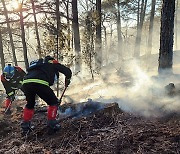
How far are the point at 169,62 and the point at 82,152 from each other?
6044 millimetres

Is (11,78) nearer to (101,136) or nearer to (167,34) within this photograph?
(101,136)

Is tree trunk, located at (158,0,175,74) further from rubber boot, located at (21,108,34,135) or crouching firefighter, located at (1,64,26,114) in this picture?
rubber boot, located at (21,108,34,135)

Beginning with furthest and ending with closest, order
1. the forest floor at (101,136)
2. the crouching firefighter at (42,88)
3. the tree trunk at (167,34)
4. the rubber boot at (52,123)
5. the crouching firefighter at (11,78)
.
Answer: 1. the tree trunk at (167,34)
2. the crouching firefighter at (11,78)
3. the crouching firefighter at (42,88)
4. the rubber boot at (52,123)
5. the forest floor at (101,136)

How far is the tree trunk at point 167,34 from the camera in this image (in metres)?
8.63

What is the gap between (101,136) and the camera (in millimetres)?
4574

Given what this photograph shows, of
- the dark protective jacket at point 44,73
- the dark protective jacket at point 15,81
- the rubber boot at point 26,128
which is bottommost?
the rubber boot at point 26,128

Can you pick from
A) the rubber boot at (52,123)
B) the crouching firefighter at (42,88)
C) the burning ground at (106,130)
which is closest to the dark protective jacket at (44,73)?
the crouching firefighter at (42,88)

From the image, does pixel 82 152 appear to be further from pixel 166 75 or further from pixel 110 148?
pixel 166 75

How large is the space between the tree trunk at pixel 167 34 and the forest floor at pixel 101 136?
376cm

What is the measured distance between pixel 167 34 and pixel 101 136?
5428 millimetres

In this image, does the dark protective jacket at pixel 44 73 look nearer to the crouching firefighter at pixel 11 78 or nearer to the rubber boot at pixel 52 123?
the rubber boot at pixel 52 123

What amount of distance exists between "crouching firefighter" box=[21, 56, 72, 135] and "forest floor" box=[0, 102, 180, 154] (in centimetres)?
22

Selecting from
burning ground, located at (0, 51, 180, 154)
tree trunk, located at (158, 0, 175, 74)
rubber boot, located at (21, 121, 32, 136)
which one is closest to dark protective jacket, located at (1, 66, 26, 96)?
burning ground, located at (0, 51, 180, 154)

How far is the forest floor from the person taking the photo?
159 inches
